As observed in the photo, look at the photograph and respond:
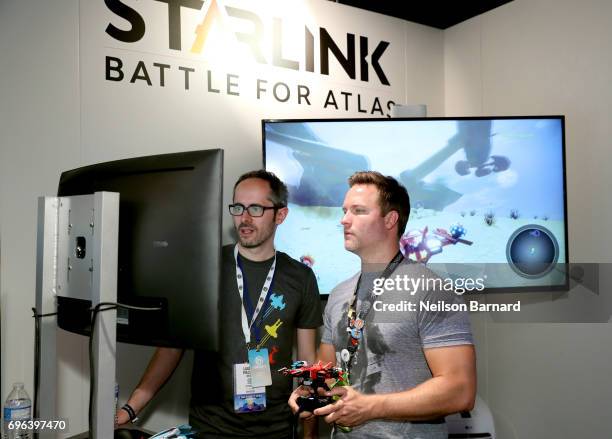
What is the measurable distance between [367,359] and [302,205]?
1.05 metres

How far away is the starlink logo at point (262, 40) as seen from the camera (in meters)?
2.74

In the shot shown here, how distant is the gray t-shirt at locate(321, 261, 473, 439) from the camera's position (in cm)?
197

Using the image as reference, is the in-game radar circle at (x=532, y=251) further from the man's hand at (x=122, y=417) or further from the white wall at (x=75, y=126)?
the man's hand at (x=122, y=417)

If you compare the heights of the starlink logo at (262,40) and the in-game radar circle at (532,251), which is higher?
the starlink logo at (262,40)

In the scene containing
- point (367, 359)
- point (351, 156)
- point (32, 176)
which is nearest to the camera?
point (367, 359)

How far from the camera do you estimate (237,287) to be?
8.31ft

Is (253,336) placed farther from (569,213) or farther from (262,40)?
(569,213)

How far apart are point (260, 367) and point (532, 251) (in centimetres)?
161

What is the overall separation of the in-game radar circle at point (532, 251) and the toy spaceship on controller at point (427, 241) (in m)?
0.24

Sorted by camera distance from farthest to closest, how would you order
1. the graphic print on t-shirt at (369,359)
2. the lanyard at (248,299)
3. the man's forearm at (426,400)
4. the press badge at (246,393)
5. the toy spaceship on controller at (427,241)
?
the toy spaceship on controller at (427,241), the lanyard at (248,299), the press badge at (246,393), the graphic print on t-shirt at (369,359), the man's forearm at (426,400)

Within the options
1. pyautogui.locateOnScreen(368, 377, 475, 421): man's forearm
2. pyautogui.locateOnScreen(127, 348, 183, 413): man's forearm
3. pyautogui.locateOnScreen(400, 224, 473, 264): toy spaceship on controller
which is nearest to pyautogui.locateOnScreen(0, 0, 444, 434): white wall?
pyautogui.locateOnScreen(127, 348, 183, 413): man's forearm

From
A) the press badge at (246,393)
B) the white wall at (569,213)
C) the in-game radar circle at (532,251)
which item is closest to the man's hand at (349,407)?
the press badge at (246,393)

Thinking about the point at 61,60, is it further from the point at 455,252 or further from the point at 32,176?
the point at 455,252

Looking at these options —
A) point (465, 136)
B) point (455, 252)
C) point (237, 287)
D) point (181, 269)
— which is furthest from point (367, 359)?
point (465, 136)
